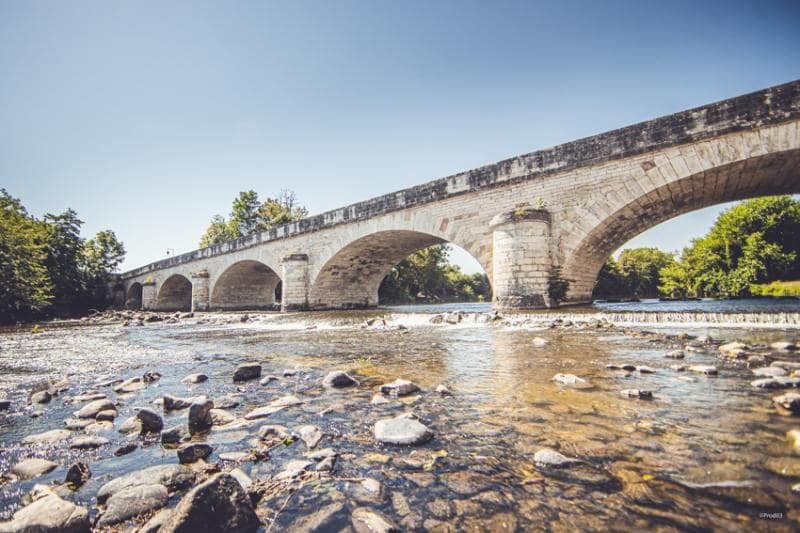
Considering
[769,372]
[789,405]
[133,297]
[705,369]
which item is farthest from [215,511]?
[133,297]

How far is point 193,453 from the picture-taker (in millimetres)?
1835

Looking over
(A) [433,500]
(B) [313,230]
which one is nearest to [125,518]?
(A) [433,500]

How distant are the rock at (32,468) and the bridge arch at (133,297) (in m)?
43.8

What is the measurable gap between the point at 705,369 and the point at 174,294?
40363 mm

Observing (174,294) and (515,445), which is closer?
(515,445)

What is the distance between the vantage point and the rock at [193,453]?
5.96 ft

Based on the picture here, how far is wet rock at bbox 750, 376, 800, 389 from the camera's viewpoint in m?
2.50

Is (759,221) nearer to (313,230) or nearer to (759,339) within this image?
(759,339)

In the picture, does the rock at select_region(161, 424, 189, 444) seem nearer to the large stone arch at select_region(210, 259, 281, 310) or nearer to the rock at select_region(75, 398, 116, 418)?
the rock at select_region(75, 398, 116, 418)

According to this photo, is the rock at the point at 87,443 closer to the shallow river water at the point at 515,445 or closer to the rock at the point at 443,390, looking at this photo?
the shallow river water at the point at 515,445

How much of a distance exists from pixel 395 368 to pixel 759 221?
2999 cm

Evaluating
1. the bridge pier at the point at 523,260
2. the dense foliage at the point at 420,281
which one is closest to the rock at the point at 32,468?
the bridge pier at the point at 523,260

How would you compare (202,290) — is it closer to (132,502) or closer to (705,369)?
(132,502)

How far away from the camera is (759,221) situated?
74.4 ft
